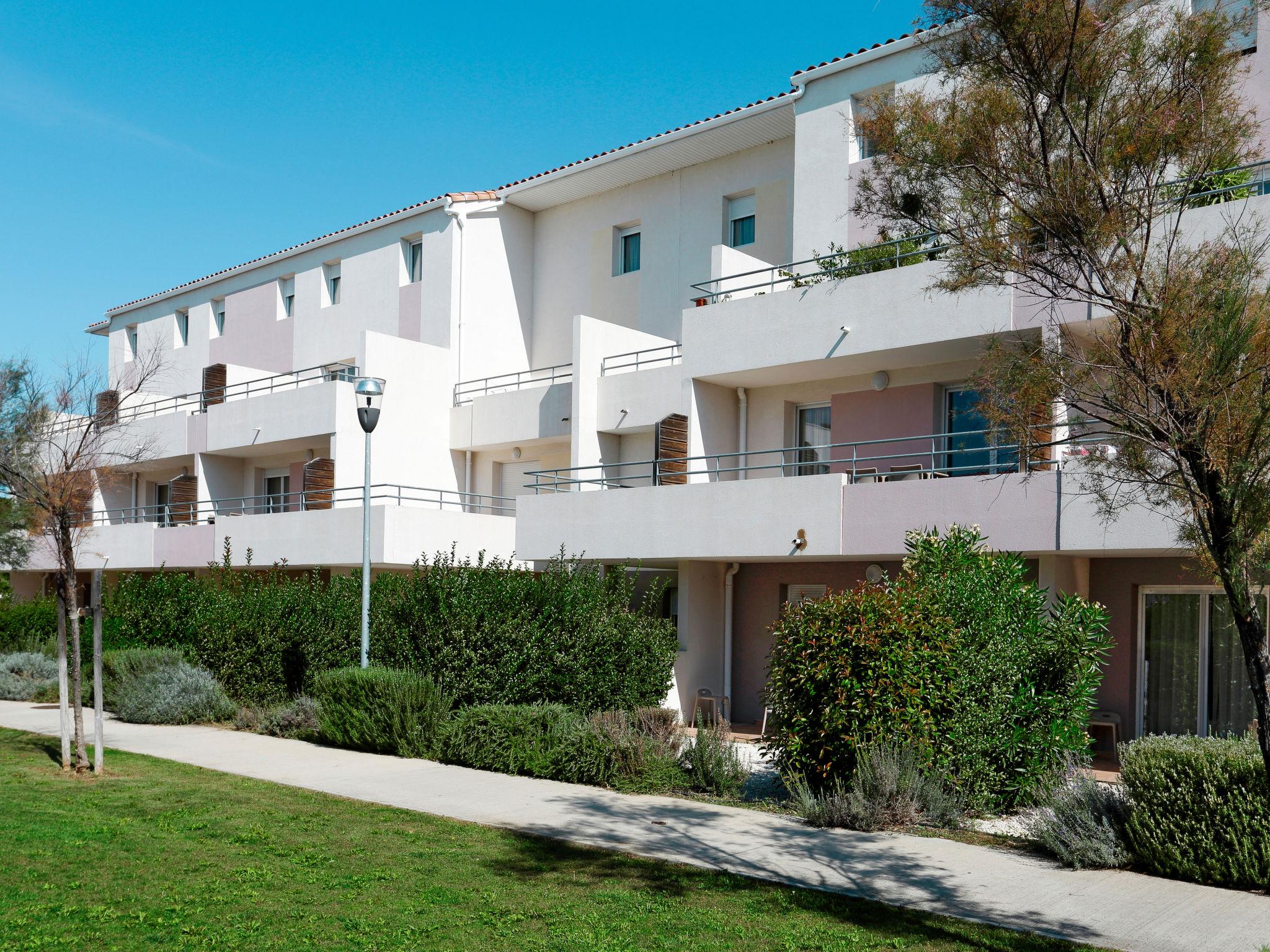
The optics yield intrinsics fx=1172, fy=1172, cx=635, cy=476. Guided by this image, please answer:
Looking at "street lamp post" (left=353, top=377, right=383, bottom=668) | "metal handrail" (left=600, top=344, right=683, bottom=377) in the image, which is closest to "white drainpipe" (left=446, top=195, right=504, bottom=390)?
"metal handrail" (left=600, top=344, right=683, bottom=377)

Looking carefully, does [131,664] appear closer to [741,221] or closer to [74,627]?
[74,627]

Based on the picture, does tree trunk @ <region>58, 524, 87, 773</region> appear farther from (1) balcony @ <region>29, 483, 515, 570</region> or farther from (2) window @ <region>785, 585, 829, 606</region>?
(2) window @ <region>785, 585, 829, 606</region>

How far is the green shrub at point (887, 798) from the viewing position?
10.5 metres

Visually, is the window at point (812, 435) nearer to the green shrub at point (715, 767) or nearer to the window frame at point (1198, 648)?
the window frame at point (1198, 648)

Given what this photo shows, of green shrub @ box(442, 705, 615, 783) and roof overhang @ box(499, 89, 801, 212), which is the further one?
roof overhang @ box(499, 89, 801, 212)

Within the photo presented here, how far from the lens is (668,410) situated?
21.9 metres

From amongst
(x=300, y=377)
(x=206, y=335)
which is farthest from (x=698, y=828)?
(x=206, y=335)

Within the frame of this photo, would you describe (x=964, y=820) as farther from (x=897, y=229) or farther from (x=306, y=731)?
(x=306, y=731)

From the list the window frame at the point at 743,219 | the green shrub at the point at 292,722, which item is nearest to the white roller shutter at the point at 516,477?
the window frame at the point at 743,219

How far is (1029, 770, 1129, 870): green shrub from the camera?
9.13m

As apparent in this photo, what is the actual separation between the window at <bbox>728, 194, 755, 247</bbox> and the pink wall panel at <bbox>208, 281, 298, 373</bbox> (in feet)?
43.5

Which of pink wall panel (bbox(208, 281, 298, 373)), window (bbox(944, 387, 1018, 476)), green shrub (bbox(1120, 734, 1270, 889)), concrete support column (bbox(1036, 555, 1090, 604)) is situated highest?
pink wall panel (bbox(208, 281, 298, 373))

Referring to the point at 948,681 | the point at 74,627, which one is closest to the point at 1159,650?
the point at 948,681

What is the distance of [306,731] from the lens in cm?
1702
